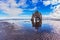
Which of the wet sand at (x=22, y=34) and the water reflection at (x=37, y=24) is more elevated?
the water reflection at (x=37, y=24)

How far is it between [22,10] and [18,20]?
5.0 inches

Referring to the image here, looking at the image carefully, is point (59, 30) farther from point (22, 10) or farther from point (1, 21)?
point (1, 21)

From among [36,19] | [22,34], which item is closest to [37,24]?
[36,19]

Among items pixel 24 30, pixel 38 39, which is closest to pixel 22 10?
pixel 24 30

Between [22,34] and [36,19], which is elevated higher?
[36,19]

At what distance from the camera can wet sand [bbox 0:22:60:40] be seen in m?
1.25

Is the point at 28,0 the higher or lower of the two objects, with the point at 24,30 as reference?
higher

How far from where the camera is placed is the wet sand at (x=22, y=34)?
1255 mm

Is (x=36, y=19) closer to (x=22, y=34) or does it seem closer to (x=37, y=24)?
(x=37, y=24)

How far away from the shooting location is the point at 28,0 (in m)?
1.28

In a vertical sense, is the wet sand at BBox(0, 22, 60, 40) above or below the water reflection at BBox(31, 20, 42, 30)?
below

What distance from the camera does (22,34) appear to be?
1264 millimetres

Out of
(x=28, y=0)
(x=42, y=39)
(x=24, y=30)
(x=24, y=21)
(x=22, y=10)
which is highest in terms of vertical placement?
(x=28, y=0)

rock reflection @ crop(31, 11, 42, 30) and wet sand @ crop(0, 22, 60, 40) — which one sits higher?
rock reflection @ crop(31, 11, 42, 30)
